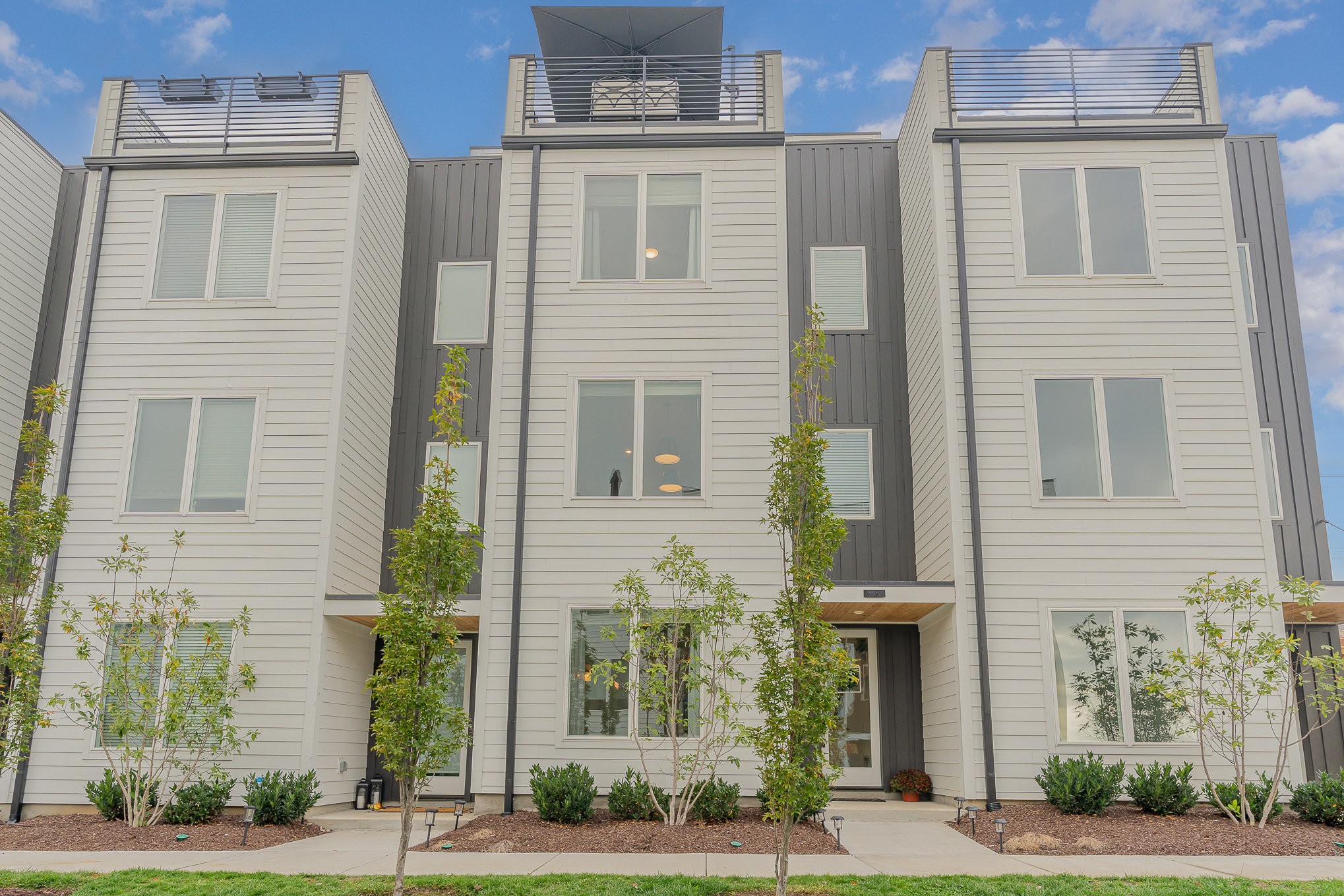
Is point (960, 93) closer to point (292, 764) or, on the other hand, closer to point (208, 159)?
point (208, 159)

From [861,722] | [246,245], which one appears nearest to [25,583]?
[246,245]

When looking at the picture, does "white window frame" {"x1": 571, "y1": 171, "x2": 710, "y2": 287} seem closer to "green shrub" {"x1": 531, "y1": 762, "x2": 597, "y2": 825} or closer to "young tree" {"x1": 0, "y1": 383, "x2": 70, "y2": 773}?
"green shrub" {"x1": 531, "y1": 762, "x2": 597, "y2": 825}

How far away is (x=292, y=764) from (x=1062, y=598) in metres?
9.27

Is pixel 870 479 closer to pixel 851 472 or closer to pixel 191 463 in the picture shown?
pixel 851 472

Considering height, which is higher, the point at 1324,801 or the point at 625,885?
the point at 1324,801

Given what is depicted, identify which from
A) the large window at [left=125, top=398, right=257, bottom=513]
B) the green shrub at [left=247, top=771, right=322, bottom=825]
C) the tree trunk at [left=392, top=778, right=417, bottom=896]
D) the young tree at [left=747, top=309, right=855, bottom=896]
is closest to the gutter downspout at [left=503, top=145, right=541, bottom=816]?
the green shrub at [left=247, top=771, right=322, bottom=825]

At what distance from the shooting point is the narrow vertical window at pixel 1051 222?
40.3ft

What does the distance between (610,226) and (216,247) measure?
5353 millimetres

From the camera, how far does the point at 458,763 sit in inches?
505

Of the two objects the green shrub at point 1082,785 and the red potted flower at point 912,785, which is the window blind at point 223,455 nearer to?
the red potted flower at point 912,785

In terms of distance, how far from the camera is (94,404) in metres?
12.3

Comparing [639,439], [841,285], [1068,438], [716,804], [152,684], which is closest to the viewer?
[716,804]

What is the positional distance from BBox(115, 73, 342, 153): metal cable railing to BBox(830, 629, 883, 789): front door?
1022 centimetres

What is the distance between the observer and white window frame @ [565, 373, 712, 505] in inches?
463
